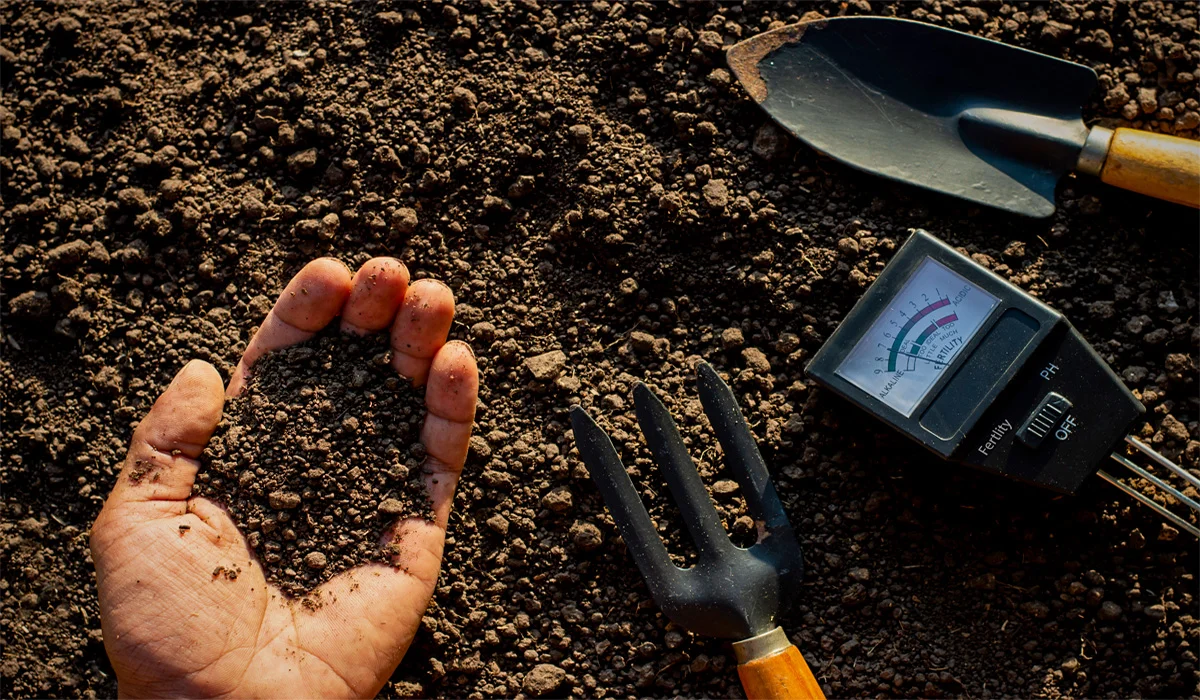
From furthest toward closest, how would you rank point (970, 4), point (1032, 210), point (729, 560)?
1. point (970, 4)
2. point (1032, 210)
3. point (729, 560)

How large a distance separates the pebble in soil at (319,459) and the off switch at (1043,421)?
1017mm

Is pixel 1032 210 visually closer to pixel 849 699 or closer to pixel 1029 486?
pixel 1029 486

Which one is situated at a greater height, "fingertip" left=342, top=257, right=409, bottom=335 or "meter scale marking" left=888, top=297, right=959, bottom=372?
"meter scale marking" left=888, top=297, right=959, bottom=372

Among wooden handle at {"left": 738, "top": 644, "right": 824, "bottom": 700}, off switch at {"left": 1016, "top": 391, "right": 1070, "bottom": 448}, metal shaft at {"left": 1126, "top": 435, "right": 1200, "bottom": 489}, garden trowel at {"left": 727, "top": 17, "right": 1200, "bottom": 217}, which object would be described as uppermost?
garden trowel at {"left": 727, "top": 17, "right": 1200, "bottom": 217}

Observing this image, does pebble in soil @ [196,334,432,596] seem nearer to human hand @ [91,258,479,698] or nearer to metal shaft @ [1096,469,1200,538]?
human hand @ [91,258,479,698]

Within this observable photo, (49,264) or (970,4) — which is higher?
(970,4)

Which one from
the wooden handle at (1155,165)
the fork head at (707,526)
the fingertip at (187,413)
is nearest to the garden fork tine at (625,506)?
the fork head at (707,526)

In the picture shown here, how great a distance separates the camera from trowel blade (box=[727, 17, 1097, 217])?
174cm

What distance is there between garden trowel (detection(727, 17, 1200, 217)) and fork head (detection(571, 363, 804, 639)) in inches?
21.3

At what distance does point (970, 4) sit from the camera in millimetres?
1839

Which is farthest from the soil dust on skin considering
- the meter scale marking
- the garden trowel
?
the meter scale marking

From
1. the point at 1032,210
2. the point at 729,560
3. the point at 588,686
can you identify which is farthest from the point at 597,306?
the point at 1032,210

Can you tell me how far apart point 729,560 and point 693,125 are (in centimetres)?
81

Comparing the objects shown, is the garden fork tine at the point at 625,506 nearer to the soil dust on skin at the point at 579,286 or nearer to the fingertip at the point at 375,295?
the soil dust on skin at the point at 579,286
